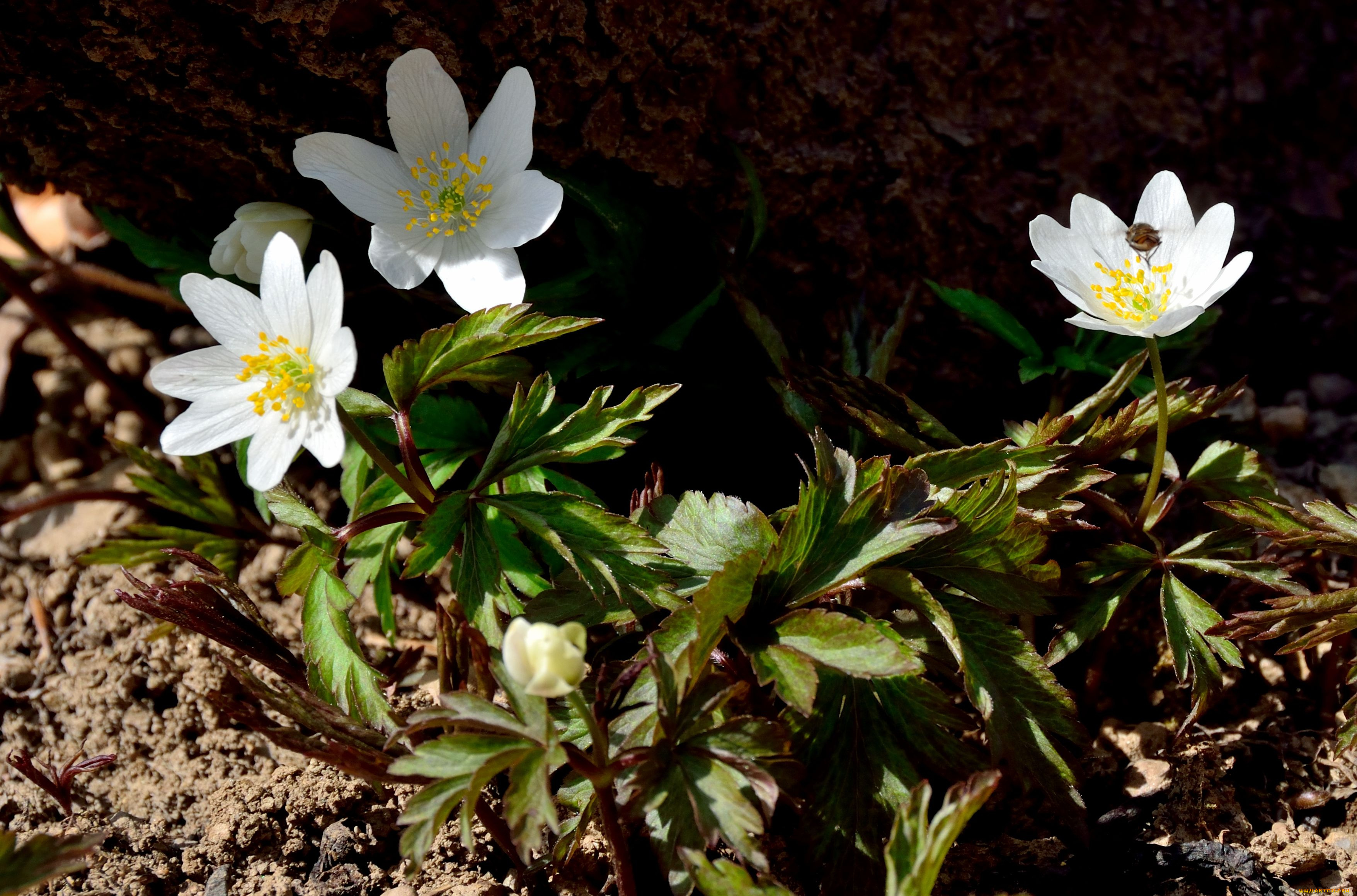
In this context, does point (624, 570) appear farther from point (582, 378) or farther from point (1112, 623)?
point (1112, 623)

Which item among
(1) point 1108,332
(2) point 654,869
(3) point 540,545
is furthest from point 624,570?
(1) point 1108,332

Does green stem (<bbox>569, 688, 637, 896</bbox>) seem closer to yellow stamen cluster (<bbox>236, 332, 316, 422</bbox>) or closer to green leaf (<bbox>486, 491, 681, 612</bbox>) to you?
green leaf (<bbox>486, 491, 681, 612</bbox>)

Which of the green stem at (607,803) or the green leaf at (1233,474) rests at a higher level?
the green leaf at (1233,474)

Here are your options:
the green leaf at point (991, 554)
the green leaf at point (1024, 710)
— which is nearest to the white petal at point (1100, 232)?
the green leaf at point (991, 554)

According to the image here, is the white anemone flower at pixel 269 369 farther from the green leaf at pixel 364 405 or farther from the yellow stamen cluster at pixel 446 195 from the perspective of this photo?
the yellow stamen cluster at pixel 446 195

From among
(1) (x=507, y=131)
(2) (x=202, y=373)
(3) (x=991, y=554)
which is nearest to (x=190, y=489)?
(2) (x=202, y=373)

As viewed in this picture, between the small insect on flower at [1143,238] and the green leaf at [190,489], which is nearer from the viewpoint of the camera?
the small insect on flower at [1143,238]
